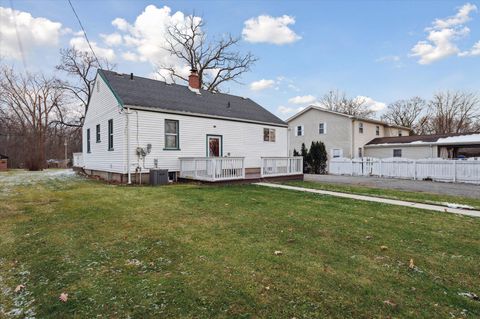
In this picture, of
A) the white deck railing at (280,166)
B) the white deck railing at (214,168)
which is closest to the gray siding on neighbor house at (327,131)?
the white deck railing at (280,166)

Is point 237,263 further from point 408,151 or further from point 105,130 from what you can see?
point 408,151

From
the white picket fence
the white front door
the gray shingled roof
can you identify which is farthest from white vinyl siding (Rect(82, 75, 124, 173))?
the white picket fence

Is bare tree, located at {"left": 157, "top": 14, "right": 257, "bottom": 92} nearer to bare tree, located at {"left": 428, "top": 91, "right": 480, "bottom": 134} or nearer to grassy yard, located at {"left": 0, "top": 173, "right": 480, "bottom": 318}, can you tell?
grassy yard, located at {"left": 0, "top": 173, "right": 480, "bottom": 318}

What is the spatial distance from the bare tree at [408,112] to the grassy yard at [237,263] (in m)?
46.7

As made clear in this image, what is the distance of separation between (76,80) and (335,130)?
28310 mm

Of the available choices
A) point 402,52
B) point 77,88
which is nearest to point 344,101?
point 402,52

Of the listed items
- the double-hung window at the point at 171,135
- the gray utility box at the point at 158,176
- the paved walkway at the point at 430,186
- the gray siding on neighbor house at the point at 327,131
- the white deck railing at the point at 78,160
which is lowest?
the paved walkway at the point at 430,186

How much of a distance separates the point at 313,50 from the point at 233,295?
18.3 meters

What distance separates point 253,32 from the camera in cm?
2095

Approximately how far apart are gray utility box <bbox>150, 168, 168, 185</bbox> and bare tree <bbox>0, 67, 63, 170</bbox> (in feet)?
69.4

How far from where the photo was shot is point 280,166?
45.5 feet

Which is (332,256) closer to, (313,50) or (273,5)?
(273,5)

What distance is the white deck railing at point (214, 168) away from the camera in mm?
11302

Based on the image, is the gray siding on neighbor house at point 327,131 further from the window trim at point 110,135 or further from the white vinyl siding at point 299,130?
the window trim at point 110,135
